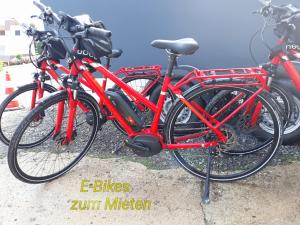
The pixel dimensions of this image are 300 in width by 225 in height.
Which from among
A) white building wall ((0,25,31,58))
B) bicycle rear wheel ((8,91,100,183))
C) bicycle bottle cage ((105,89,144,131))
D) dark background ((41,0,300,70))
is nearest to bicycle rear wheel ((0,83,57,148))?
bicycle rear wheel ((8,91,100,183))

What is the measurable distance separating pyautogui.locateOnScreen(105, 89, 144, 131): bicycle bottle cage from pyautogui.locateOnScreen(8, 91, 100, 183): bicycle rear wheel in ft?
0.68

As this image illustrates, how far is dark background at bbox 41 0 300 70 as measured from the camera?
4148mm

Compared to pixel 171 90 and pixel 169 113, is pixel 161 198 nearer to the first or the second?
pixel 169 113

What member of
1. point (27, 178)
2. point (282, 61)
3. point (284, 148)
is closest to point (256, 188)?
point (284, 148)

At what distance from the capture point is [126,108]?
2.89 m

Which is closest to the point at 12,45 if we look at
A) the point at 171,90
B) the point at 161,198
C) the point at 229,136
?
the point at 171,90

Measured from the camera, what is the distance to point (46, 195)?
2803 mm

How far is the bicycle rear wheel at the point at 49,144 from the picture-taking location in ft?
8.67

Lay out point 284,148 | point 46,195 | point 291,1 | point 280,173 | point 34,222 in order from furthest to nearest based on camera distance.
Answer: point 291,1 < point 284,148 < point 280,173 < point 46,195 < point 34,222

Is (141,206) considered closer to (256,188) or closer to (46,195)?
(46,195)

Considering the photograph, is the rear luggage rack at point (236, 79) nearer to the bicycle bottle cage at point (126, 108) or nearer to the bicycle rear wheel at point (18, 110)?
the bicycle bottle cage at point (126, 108)

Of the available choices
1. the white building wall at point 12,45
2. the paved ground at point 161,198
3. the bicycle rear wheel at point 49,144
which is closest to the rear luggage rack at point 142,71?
the bicycle rear wheel at point 49,144

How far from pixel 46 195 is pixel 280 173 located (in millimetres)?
2227

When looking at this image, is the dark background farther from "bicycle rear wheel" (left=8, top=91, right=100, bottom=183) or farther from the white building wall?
the white building wall
